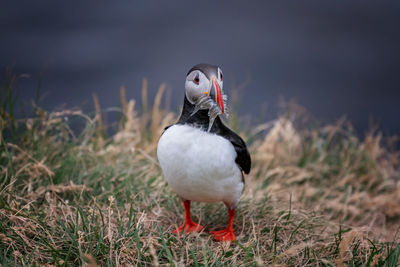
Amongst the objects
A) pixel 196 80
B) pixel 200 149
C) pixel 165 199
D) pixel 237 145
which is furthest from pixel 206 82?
pixel 165 199

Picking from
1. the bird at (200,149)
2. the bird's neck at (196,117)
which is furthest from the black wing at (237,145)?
the bird's neck at (196,117)

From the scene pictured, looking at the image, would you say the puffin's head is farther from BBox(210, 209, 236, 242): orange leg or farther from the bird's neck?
BBox(210, 209, 236, 242): orange leg

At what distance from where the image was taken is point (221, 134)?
267 cm

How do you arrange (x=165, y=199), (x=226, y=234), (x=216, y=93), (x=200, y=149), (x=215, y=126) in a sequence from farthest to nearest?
(x=165, y=199)
(x=226, y=234)
(x=215, y=126)
(x=200, y=149)
(x=216, y=93)

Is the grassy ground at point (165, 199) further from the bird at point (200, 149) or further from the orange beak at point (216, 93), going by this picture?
the orange beak at point (216, 93)

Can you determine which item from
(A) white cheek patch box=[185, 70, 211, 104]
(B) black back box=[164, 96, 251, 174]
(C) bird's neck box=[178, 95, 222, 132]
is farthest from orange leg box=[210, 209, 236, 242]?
(A) white cheek patch box=[185, 70, 211, 104]

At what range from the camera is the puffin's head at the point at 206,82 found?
2.38m

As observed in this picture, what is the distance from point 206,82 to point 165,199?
1391mm

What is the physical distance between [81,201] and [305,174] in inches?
100

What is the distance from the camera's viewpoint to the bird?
8.04 feet

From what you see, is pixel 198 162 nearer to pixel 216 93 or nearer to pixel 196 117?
pixel 196 117

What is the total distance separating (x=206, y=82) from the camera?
7.89 feet

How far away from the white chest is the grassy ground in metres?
0.31

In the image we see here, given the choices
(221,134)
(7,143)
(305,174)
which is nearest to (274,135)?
(305,174)
